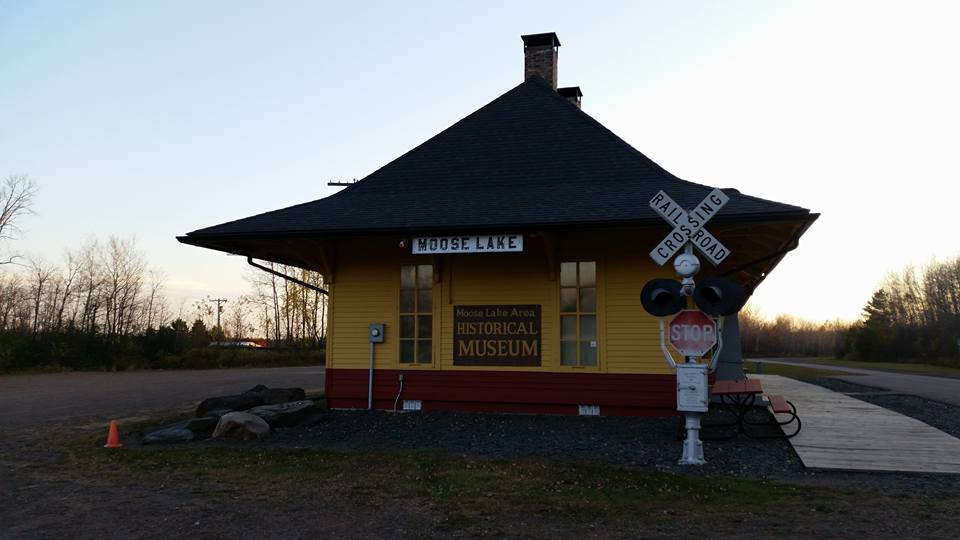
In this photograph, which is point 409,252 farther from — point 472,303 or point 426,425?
point 426,425

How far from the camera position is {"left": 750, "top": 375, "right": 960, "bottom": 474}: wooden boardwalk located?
7.60 metres

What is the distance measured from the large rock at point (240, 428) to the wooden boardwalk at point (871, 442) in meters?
7.54

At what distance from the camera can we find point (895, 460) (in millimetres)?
7840

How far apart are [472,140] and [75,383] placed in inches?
705

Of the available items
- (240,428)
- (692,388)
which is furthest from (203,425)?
(692,388)

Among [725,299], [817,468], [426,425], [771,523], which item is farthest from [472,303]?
[771,523]

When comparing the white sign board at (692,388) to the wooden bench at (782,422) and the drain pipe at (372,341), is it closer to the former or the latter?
the wooden bench at (782,422)

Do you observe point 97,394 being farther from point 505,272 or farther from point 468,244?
point 468,244

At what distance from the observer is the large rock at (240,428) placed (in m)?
9.92

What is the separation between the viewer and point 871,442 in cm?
905

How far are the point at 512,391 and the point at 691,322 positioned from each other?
14.9 feet

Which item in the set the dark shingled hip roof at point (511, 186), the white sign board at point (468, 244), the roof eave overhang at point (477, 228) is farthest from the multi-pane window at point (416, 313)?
the roof eave overhang at point (477, 228)

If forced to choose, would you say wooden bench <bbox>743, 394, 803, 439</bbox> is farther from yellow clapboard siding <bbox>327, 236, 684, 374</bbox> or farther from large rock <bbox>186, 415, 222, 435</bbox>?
large rock <bbox>186, 415, 222, 435</bbox>

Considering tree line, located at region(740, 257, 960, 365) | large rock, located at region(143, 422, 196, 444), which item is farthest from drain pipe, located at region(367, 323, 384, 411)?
tree line, located at region(740, 257, 960, 365)
